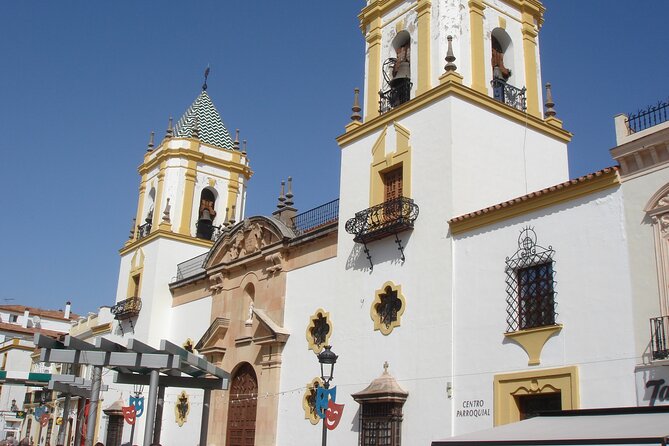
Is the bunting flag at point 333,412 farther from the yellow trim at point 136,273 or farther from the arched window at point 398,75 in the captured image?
the yellow trim at point 136,273

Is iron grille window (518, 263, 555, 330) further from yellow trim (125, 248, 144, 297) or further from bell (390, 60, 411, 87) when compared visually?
yellow trim (125, 248, 144, 297)

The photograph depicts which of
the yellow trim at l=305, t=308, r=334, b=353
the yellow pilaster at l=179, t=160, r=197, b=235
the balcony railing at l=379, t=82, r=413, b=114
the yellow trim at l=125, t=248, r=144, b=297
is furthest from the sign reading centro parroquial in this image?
the yellow trim at l=125, t=248, r=144, b=297

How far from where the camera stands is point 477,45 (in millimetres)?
18625

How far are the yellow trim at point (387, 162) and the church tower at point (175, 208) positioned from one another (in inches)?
421

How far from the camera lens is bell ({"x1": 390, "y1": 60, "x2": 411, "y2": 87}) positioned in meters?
19.1

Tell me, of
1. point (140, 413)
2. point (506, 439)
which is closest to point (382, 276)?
point (506, 439)

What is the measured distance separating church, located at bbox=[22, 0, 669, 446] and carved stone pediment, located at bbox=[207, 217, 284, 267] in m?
0.06

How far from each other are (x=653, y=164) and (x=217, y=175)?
2062 centimetres

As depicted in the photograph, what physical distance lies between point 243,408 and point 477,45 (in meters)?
11.8

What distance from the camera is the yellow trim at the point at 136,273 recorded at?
29.1 meters

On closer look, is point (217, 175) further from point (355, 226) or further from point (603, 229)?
point (603, 229)

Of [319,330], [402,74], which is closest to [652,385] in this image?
[319,330]

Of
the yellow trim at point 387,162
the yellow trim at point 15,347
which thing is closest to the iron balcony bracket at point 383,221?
the yellow trim at point 387,162

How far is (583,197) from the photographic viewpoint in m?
13.7
